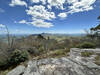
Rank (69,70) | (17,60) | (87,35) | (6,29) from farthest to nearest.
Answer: (87,35)
(6,29)
(17,60)
(69,70)

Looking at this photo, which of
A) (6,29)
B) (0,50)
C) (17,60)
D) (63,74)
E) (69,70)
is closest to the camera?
(63,74)

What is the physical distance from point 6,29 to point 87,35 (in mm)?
11124

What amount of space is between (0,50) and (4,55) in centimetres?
65

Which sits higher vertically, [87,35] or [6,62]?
[87,35]

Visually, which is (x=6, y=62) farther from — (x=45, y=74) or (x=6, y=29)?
(x=45, y=74)

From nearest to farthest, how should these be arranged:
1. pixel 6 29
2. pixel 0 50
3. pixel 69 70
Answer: pixel 69 70 < pixel 0 50 < pixel 6 29

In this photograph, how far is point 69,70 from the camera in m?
2.42

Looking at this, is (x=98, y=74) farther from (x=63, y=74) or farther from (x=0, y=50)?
(x=0, y=50)

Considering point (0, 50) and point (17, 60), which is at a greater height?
point (0, 50)

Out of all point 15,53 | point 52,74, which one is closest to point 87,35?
point 15,53

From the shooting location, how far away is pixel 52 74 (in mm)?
2266

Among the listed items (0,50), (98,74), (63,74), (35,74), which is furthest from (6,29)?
(98,74)

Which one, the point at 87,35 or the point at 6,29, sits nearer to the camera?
the point at 6,29

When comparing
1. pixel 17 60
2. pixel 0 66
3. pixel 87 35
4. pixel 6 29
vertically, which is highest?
pixel 6 29
